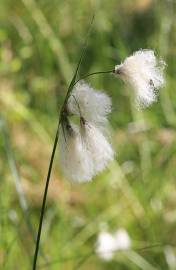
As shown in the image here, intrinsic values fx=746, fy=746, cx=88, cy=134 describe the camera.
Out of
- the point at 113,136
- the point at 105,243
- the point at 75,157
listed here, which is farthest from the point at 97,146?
the point at 105,243

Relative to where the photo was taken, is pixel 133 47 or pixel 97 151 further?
pixel 133 47

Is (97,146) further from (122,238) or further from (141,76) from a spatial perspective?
(122,238)

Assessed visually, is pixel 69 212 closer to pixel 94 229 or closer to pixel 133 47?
pixel 94 229

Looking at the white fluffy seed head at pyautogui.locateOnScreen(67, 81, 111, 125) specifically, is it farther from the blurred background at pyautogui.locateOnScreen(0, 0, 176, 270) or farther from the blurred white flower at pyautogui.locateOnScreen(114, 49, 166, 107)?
the blurred background at pyautogui.locateOnScreen(0, 0, 176, 270)

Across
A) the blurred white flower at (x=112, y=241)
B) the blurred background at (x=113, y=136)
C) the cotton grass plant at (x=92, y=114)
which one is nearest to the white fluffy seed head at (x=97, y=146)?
the cotton grass plant at (x=92, y=114)

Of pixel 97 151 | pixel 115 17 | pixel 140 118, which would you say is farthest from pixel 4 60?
pixel 97 151

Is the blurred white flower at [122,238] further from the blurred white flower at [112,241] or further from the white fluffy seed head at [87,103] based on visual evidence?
the white fluffy seed head at [87,103]

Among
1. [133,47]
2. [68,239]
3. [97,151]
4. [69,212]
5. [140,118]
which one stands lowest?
[97,151]
